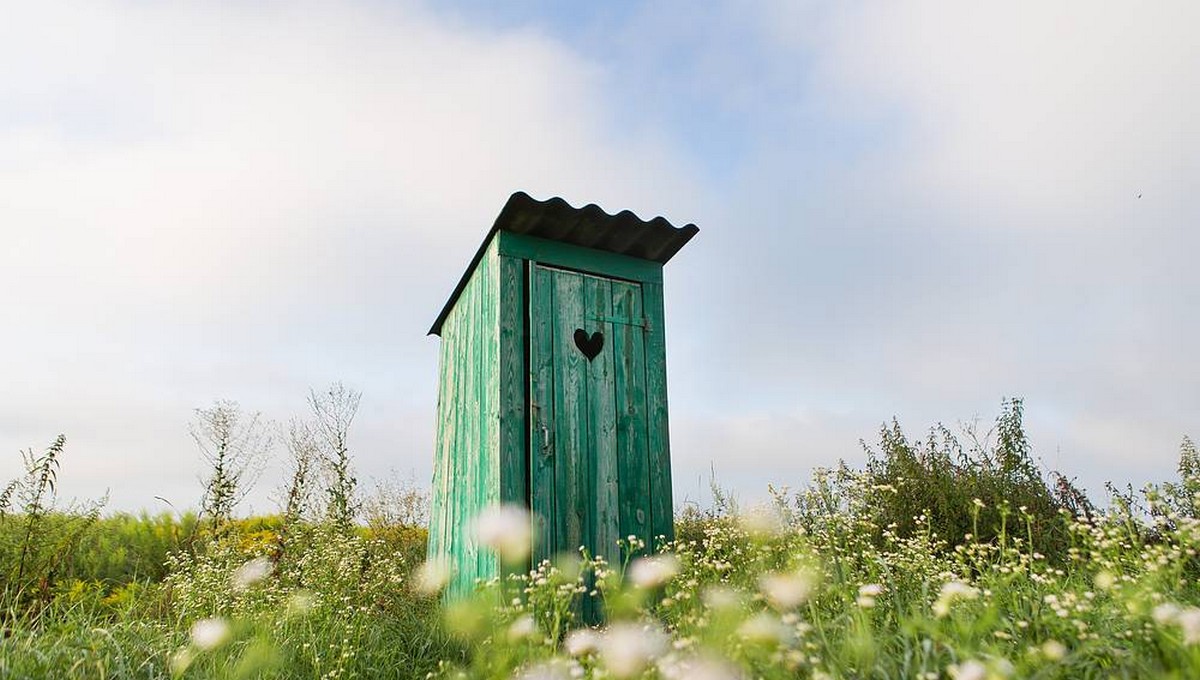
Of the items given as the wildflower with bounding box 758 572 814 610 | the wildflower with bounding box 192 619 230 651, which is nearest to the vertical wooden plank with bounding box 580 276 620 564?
the wildflower with bounding box 758 572 814 610

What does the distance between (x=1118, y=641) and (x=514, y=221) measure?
3.61m

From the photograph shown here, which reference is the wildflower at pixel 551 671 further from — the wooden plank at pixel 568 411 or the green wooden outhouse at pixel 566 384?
the wooden plank at pixel 568 411

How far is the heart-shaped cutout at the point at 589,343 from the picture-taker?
489 cm

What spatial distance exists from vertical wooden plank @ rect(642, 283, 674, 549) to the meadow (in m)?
0.31

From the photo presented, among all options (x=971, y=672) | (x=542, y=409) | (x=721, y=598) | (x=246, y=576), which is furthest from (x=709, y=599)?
(x=246, y=576)

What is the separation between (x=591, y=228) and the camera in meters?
4.86

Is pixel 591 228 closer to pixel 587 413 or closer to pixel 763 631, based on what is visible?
pixel 587 413

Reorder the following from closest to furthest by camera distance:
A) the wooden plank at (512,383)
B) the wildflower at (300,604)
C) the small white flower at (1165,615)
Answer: the small white flower at (1165,615) < the wildflower at (300,604) < the wooden plank at (512,383)

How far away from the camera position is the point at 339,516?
639 cm

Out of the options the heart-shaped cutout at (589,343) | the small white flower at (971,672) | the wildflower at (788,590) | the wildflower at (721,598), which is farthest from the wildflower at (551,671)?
the heart-shaped cutout at (589,343)

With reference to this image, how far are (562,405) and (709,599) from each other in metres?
2.00

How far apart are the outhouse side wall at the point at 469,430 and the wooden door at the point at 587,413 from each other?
25 cm

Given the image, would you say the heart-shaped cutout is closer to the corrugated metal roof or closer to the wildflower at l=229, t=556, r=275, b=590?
the corrugated metal roof

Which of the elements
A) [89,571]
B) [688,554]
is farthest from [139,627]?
[89,571]
